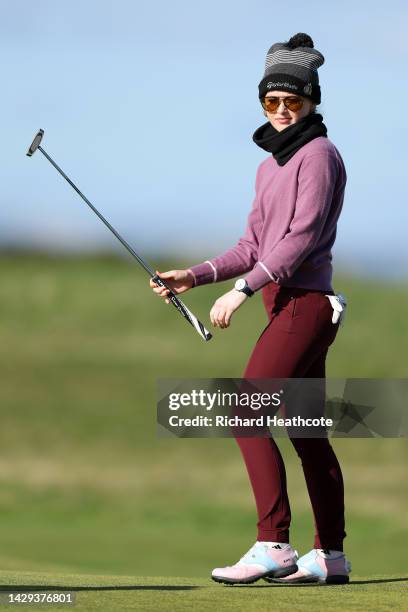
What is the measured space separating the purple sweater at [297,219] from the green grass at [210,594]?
1.14m

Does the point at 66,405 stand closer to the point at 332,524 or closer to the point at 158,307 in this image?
the point at 158,307

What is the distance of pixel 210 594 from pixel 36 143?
6.06 ft

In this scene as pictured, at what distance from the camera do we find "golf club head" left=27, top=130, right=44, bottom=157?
516 cm

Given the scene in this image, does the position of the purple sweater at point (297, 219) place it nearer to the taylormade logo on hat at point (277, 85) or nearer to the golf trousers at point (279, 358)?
the golf trousers at point (279, 358)

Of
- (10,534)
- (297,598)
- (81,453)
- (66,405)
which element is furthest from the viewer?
(66,405)

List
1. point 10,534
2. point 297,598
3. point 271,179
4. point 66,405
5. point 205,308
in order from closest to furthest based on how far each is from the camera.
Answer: point 297,598, point 271,179, point 10,534, point 66,405, point 205,308

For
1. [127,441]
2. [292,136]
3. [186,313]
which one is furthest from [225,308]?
[127,441]

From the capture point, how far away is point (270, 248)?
5.04 m

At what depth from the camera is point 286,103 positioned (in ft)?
16.7

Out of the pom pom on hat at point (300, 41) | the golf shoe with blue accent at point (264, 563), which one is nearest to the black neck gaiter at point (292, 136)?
the pom pom on hat at point (300, 41)

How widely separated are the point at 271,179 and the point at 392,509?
832 centimetres

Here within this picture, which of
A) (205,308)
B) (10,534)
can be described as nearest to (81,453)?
(10,534)

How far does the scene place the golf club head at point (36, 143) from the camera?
203 inches

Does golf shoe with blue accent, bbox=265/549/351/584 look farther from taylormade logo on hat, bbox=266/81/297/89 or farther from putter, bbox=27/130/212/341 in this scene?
taylormade logo on hat, bbox=266/81/297/89
